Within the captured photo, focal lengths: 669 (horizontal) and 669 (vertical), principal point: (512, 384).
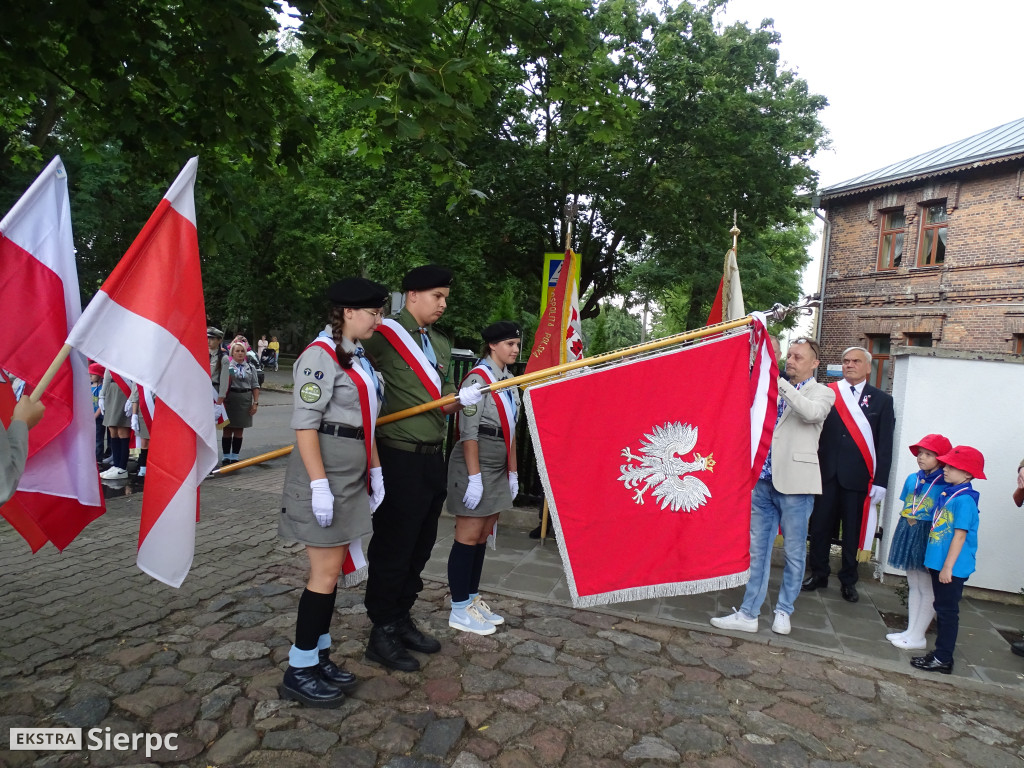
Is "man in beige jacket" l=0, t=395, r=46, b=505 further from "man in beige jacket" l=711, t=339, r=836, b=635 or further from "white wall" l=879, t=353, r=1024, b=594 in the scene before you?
"white wall" l=879, t=353, r=1024, b=594

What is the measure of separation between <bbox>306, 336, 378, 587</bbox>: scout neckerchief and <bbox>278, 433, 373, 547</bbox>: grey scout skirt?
8 centimetres

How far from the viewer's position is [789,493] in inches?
173

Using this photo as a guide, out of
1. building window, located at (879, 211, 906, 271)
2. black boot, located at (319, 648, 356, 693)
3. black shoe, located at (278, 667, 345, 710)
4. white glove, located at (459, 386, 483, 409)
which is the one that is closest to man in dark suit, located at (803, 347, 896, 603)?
white glove, located at (459, 386, 483, 409)

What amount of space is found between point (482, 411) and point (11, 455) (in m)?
2.35

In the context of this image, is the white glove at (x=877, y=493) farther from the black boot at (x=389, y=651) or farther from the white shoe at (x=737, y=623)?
the black boot at (x=389, y=651)

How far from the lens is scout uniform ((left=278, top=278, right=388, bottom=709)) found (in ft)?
10.0

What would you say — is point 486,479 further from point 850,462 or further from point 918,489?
point 850,462

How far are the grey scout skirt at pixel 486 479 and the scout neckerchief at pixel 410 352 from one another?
0.57m

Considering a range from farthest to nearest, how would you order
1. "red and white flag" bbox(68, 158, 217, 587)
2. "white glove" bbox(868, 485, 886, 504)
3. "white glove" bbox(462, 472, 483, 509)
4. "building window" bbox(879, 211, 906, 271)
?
"building window" bbox(879, 211, 906, 271), "white glove" bbox(868, 485, 886, 504), "white glove" bbox(462, 472, 483, 509), "red and white flag" bbox(68, 158, 217, 587)

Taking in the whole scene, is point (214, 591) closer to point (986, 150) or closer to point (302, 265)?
point (986, 150)

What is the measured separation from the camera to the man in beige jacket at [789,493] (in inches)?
173

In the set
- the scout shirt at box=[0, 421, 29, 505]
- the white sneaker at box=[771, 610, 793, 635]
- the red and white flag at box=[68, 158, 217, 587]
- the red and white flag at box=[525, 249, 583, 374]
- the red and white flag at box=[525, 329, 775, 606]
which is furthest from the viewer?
the red and white flag at box=[525, 249, 583, 374]

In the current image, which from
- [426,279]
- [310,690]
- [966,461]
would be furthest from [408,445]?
[966,461]

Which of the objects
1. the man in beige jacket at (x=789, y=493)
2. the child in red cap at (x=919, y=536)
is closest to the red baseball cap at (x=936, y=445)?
the child in red cap at (x=919, y=536)
